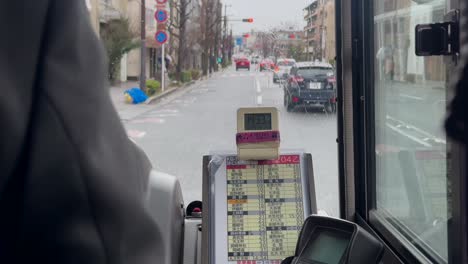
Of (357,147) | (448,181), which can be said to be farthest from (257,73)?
(448,181)

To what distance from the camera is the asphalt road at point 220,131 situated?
2922mm

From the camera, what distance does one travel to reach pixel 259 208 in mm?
2279

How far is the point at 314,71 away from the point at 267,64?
0.35m

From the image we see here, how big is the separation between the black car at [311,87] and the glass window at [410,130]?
323mm

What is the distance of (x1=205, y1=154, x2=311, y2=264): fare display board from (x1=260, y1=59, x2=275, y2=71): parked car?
0.91 metres

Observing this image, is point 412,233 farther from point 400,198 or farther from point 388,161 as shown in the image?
point 388,161

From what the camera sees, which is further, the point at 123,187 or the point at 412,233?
the point at 412,233

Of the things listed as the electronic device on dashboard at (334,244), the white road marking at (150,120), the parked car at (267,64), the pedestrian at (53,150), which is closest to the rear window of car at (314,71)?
the parked car at (267,64)

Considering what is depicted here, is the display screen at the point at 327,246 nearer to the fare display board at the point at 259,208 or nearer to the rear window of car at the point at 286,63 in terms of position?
the fare display board at the point at 259,208

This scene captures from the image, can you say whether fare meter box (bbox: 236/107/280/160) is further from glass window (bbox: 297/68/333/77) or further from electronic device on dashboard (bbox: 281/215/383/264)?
glass window (bbox: 297/68/333/77)

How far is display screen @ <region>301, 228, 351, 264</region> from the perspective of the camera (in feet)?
6.43

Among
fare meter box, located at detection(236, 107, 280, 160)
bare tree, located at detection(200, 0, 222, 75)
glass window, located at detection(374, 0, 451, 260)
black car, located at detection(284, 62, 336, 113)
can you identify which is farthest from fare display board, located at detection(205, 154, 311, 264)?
bare tree, located at detection(200, 0, 222, 75)

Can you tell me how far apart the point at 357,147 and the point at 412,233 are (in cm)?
53

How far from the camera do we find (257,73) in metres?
3.38
